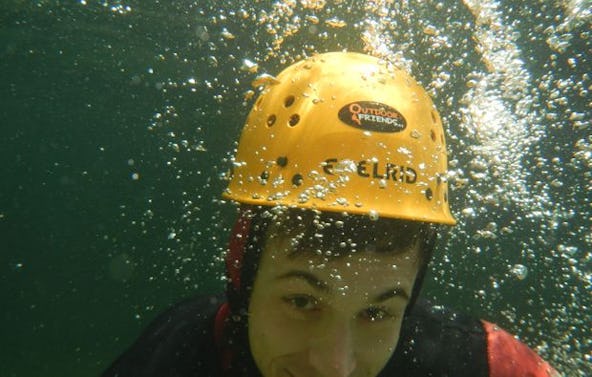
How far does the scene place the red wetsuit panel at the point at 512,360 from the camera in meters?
2.76

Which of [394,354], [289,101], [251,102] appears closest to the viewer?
[289,101]

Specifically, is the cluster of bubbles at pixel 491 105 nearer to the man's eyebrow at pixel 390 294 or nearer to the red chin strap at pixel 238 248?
the red chin strap at pixel 238 248

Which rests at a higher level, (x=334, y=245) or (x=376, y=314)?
(x=334, y=245)

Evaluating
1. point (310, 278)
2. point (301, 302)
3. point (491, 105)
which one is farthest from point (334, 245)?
point (491, 105)

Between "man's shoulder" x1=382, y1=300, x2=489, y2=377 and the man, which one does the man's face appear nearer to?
the man

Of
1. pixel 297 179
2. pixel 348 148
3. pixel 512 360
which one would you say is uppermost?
pixel 348 148

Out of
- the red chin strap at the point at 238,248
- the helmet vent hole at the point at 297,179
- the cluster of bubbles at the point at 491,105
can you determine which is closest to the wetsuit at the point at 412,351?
the red chin strap at the point at 238,248

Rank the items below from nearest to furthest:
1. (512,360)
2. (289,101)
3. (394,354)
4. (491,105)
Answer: (289,101), (512,360), (394,354), (491,105)

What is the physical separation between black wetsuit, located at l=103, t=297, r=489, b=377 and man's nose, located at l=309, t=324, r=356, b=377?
2.88 ft

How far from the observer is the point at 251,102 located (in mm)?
10664

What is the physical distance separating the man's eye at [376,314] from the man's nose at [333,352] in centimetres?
11

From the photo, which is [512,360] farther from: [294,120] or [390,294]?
[294,120]

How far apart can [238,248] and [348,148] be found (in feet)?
2.40

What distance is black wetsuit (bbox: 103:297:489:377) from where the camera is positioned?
9.14ft
